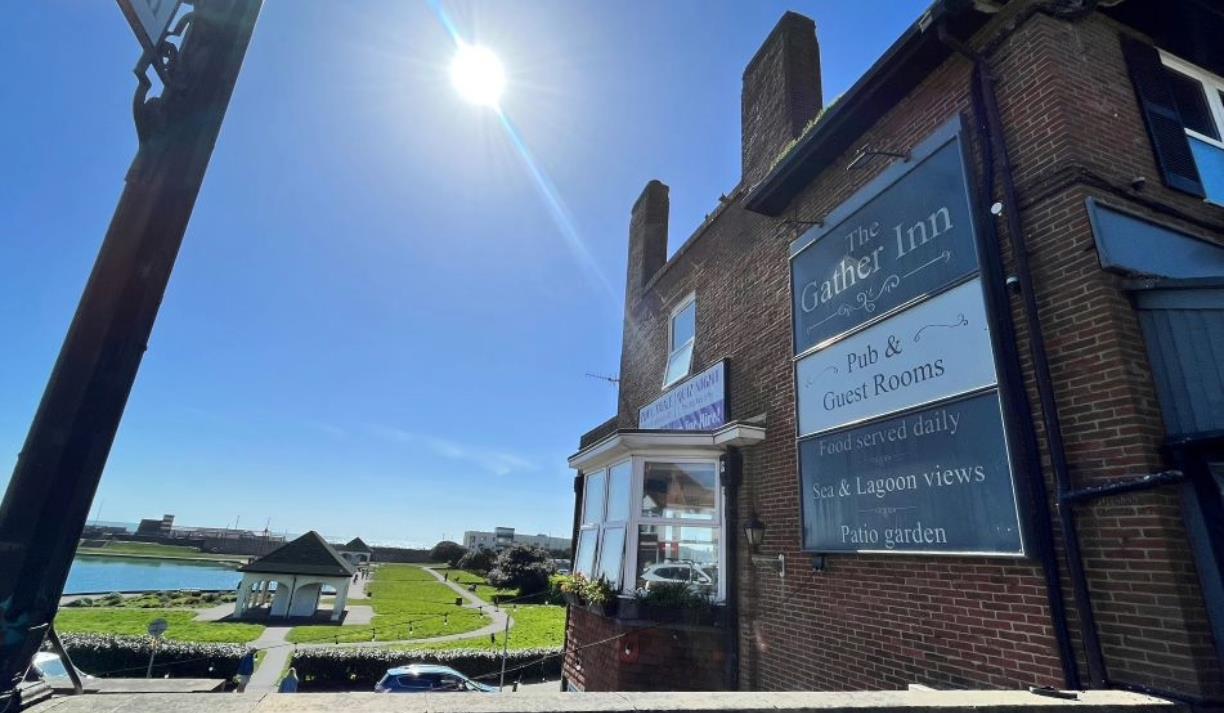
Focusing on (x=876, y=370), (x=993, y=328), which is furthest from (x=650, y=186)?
(x=993, y=328)

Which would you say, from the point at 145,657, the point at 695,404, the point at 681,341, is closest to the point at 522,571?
the point at 145,657

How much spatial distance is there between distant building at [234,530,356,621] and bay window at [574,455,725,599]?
28.7 m

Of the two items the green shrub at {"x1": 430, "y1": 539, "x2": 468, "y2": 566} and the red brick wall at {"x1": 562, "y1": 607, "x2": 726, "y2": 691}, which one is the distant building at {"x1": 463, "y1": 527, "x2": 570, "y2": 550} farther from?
the red brick wall at {"x1": 562, "y1": 607, "x2": 726, "y2": 691}

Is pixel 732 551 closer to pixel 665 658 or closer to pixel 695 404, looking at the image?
pixel 665 658

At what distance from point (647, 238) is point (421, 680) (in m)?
11.9

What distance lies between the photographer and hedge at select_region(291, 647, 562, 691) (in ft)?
62.4

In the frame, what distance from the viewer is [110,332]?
156cm

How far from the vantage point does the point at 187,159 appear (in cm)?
178

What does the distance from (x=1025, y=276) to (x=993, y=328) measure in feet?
1.55

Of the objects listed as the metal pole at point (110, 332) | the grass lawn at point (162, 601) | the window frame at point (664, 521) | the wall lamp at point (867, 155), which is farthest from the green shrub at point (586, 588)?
the grass lawn at point (162, 601)

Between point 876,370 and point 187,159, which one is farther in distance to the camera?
point 876,370

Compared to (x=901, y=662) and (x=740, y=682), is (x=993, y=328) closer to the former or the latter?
(x=901, y=662)

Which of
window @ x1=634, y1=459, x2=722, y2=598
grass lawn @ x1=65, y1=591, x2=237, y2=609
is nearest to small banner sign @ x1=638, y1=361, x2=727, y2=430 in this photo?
window @ x1=634, y1=459, x2=722, y2=598

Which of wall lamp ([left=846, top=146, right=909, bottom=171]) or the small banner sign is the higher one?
wall lamp ([left=846, top=146, right=909, bottom=171])
